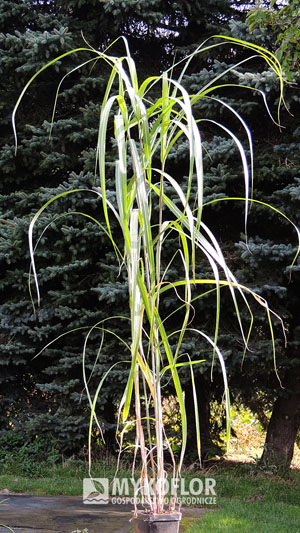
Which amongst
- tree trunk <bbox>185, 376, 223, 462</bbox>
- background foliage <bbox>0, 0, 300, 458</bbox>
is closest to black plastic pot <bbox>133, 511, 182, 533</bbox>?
background foliage <bbox>0, 0, 300, 458</bbox>

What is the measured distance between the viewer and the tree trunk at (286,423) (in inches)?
225

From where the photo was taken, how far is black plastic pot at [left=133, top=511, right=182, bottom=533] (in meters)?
1.80

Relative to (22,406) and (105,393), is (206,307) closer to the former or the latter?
(105,393)

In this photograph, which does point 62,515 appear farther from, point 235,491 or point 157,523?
point 157,523

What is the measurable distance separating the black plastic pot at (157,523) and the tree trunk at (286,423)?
4041 mm

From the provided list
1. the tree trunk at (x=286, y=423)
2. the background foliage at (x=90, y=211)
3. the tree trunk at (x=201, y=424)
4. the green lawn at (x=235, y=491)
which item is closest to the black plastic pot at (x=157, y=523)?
Result: the green lawn at (x=235, y=491)

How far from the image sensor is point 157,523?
1.80m

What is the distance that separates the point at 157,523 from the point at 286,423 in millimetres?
4325

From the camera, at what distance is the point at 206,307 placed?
5426 mm

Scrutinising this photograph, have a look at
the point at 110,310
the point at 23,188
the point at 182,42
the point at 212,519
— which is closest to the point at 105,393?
the point at 110,310

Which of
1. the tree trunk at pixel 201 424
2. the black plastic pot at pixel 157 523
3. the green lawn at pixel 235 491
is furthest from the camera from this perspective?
the tree trunk at pixel 201 424

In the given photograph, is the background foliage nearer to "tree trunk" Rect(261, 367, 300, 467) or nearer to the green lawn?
"tree trunk" Rect(261, 367, 300, 467)

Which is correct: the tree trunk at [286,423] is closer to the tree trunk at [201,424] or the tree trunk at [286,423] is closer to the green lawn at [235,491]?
the green lawn at [235,491]

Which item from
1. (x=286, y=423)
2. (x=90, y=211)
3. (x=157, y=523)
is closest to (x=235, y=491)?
(x=286, y=423)
